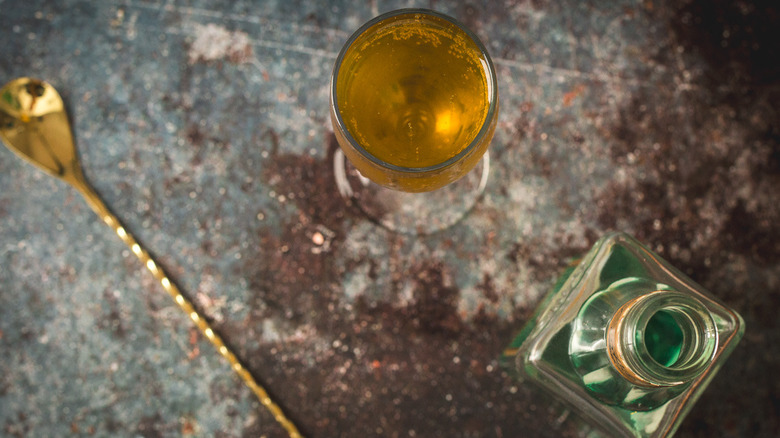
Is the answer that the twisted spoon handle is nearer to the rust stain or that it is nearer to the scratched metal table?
the scratched metal table

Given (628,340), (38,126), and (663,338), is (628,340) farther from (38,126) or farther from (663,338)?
(38,126)

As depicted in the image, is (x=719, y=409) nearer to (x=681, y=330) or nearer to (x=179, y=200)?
(x=681, y=330)

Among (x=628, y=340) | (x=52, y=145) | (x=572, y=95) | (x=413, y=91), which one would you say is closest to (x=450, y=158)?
(x=413, y=91)

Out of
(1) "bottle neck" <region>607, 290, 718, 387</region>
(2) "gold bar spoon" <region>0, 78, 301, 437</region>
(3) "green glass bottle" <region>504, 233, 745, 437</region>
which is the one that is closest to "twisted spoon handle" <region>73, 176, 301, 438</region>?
(2) "gold bar spoon" <region>0, 78, 301, 437</region>

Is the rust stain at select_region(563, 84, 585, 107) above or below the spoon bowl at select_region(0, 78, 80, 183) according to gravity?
above

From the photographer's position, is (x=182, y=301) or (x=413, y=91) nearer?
(x=413, y=91)

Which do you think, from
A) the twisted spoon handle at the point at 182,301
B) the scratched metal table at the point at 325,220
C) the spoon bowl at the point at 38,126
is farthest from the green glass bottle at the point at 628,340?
the spoon bowl at the point at 38,126
